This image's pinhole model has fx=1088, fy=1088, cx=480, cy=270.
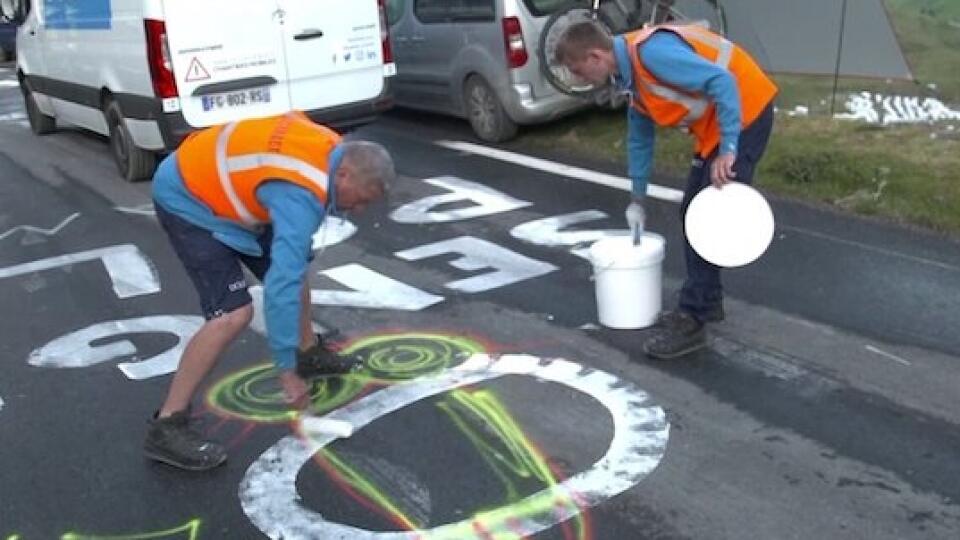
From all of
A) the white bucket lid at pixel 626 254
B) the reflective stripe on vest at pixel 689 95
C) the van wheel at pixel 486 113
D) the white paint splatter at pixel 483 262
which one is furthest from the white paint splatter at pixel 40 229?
the reflective stripe on vest at pixel 689 95

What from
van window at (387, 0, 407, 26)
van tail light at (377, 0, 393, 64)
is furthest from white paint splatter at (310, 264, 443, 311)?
van window at (387, 0, 407, 26)

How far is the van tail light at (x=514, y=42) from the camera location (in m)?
9.15

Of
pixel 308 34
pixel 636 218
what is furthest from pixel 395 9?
pixel 636 218

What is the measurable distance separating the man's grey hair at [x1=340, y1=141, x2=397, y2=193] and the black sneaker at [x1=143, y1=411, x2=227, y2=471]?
1209 millimetres

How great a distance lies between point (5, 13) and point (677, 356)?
10.1 m

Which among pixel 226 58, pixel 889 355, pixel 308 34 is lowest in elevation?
pixel 889 355

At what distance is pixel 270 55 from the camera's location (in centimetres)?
841

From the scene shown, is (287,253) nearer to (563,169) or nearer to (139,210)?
(139,210)

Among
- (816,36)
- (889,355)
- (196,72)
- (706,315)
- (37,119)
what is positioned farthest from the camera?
(37,119)

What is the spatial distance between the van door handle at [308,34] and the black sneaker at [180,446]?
503 centimetres

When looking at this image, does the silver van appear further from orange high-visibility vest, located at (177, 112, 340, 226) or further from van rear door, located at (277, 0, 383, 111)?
orange high-visibility vest, located at (177, 112, 340, 226)

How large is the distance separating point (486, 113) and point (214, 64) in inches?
105

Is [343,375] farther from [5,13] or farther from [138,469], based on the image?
[5,13]

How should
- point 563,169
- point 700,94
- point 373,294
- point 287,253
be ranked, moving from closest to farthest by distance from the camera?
point 287,253, point 700,94, point 373,294, point 563,169
